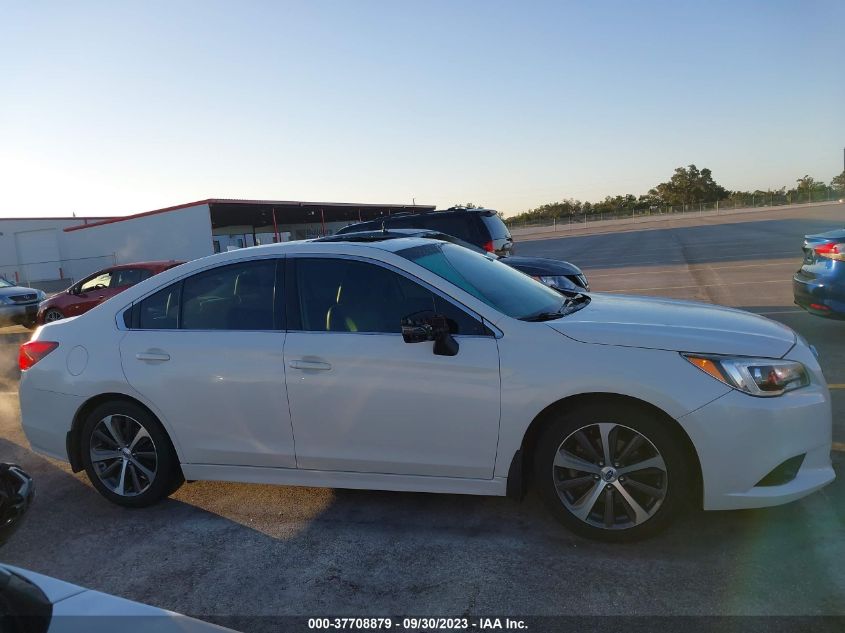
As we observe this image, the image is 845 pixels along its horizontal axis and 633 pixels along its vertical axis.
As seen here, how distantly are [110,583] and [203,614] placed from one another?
0.72 metres

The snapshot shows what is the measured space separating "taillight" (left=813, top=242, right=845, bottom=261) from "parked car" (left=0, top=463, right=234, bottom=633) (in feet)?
25.6

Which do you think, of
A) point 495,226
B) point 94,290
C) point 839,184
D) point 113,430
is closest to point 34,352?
point 113,430

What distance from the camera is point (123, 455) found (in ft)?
14.1

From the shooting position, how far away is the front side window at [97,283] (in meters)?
13.7

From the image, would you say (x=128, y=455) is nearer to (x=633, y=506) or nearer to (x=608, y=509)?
(x=608, y=509)

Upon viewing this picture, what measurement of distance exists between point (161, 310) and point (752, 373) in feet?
11.7

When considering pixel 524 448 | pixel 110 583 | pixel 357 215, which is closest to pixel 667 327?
pixel 524 448

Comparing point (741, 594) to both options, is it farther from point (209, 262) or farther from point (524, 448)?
point (209, 262)

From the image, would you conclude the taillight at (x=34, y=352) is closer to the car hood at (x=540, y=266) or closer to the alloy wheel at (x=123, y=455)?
the alloy wheel at (x=123, y=455)

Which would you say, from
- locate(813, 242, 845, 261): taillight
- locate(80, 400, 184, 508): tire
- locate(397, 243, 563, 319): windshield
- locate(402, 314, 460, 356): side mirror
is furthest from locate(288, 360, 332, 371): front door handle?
locate(813, 242, 845, 261): taillight

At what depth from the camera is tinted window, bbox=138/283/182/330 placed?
13.9 feet

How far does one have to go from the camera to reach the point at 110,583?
3.43 metres

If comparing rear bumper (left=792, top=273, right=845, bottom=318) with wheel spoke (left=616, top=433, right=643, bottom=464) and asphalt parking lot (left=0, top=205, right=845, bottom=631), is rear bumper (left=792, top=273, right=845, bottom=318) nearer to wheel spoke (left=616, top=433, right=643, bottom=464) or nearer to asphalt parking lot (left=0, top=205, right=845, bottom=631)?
asphalt parking lot (left=0, top=205, right=845, bottom=631)

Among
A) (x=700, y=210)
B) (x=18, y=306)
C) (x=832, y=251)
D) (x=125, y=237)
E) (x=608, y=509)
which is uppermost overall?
(x=125, y=237)
